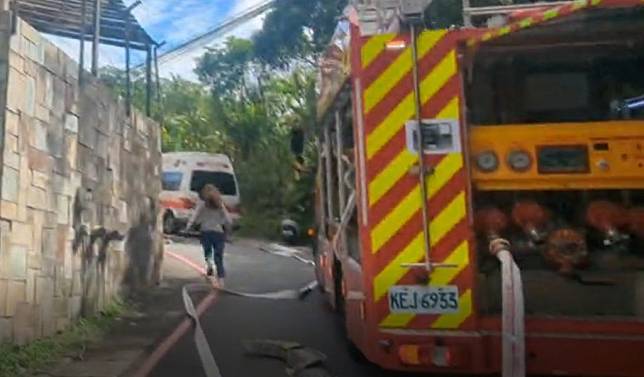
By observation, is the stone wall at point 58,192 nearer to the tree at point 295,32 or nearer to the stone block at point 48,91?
the stone block at point 48,91

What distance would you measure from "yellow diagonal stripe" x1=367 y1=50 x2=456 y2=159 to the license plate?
0.82 meters

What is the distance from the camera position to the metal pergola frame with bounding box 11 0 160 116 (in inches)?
371

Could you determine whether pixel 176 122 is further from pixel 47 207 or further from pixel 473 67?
pixel 473 67

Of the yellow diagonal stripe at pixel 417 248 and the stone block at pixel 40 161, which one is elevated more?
the stone block at pixel 40 161

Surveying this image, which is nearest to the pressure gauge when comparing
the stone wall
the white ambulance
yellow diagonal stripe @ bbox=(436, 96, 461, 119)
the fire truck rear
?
the fire truck rear

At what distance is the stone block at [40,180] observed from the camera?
7137 millimetres

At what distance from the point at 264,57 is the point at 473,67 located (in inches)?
999

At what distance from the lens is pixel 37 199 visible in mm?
7219

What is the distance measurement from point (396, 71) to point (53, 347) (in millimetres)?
4210

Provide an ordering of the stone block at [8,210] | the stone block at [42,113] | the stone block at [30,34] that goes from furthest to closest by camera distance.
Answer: the stone block at [42,113], the stone block at [30,34], the stone block at [8,210]

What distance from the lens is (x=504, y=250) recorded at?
4.63 m

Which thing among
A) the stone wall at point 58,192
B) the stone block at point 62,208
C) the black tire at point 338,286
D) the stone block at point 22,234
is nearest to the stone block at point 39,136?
the stone wall at point 58,192

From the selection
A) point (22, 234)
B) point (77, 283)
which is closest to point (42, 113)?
point (22, 234)

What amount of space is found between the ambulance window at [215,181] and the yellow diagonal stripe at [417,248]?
61.1ft
